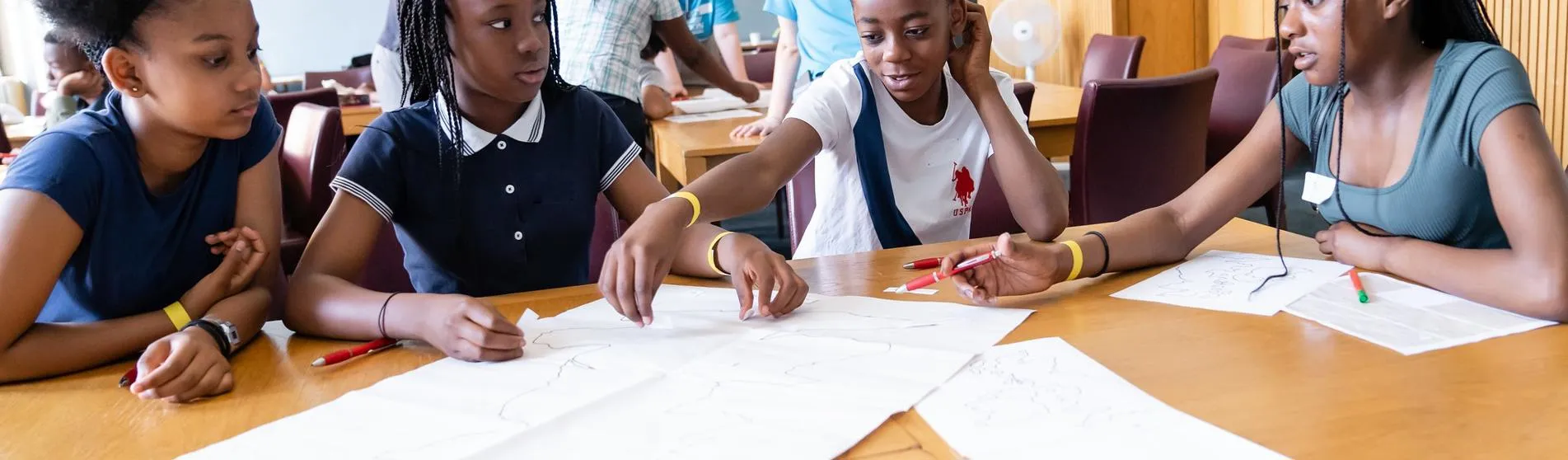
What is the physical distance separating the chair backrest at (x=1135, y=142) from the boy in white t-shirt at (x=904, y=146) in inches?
29.4

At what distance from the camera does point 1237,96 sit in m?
3.39

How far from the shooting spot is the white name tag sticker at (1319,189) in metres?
1.39

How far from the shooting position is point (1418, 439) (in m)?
0.78

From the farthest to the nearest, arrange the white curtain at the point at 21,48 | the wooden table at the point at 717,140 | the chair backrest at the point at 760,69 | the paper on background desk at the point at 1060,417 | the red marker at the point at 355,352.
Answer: the white curtain at the point at 21,48 → the chair backrest at the point at 760,69 → the wooden table at the point at 717,140 → the red marker at the point at 355,352 → the paper on background desk at the point at 1060,417

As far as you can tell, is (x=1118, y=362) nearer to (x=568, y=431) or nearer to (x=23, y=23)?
(x=568, y=431)

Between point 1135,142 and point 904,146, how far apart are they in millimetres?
1016

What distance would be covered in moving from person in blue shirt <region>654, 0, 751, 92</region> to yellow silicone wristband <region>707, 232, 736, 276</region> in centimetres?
219

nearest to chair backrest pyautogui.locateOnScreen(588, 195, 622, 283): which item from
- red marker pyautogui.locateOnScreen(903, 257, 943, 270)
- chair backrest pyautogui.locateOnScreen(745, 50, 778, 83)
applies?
red marker pyautogui.locateOnScreen(903, 257, 943, 270)

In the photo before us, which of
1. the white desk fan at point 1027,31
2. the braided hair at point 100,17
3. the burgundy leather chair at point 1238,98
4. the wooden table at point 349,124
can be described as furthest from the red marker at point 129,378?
the white desk fan at point 1027,31

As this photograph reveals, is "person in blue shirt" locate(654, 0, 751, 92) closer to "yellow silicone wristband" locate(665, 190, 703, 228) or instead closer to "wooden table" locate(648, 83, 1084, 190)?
"wooden table" locate(648, 83, 1084, 190)

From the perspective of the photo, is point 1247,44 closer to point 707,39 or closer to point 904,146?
point 707,39

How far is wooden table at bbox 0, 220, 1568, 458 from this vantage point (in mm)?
801

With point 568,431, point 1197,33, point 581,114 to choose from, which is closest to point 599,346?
point 568,431

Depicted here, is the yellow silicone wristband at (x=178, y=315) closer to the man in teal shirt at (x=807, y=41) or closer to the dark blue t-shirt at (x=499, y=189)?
the dark blue t-shirt at (x=499, y=189)
